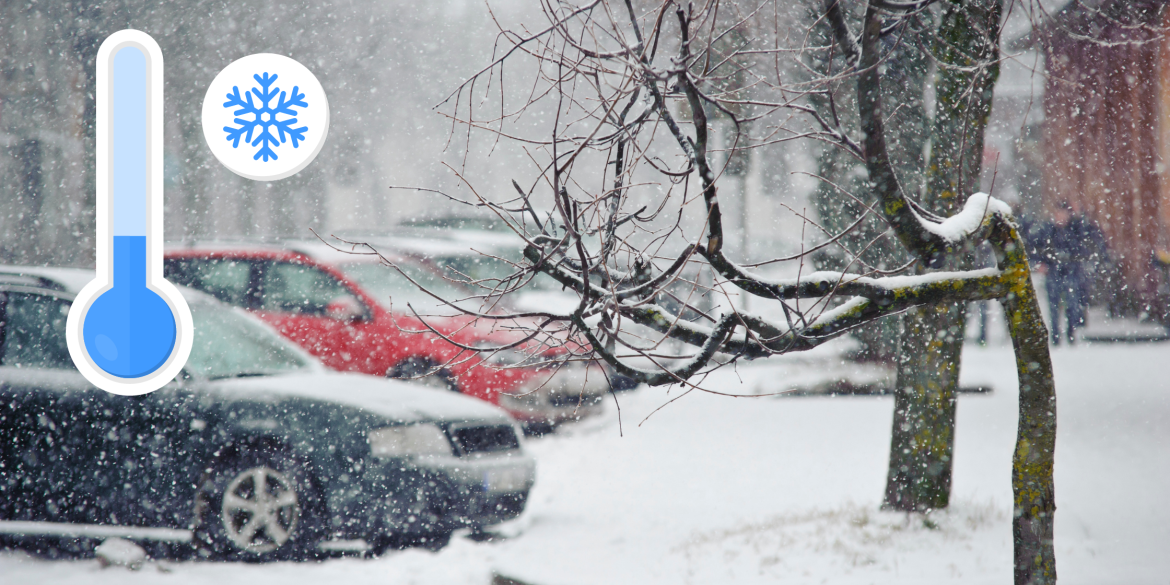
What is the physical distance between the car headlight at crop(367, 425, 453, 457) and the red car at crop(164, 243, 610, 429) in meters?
1.52

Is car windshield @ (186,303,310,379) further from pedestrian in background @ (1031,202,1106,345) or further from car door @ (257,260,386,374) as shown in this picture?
pedestrian in background @ (1031,202,1106,345)

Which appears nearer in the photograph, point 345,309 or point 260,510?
point 260,510

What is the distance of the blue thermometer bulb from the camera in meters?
2.73

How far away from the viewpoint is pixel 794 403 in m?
6.70

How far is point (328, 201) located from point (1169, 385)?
15730mm

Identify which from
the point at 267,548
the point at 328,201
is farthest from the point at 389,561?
the point at 328,201

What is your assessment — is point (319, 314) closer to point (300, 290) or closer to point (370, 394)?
point (300, 290)

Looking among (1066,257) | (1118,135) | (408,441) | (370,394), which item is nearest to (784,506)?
(408,441)

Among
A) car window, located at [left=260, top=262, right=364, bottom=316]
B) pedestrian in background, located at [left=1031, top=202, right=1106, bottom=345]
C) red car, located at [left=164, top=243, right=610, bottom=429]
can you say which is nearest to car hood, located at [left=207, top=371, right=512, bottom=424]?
red car, located at [left=164, top=243, right=610, bottom=429]

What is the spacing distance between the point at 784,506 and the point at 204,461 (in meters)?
3.26

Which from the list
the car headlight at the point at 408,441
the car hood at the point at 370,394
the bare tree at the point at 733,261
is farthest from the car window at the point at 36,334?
the bare tree at the point at 733,261

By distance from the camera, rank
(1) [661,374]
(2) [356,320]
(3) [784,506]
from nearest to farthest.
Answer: (1) [661,374]
(3) [784,506]
(2) [356,320]

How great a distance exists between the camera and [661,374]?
2.17 metres

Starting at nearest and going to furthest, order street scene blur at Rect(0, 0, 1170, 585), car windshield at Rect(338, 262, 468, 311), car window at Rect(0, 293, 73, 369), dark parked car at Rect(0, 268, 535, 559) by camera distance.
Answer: street scene blur at Rect(0, 0, 1170, 585)
dark parked car at Rect(0, 268, 535, 559)
car window at Rect(0, 293, 73, 369)
car windshield at Rect(338, 262, 468, 311)
